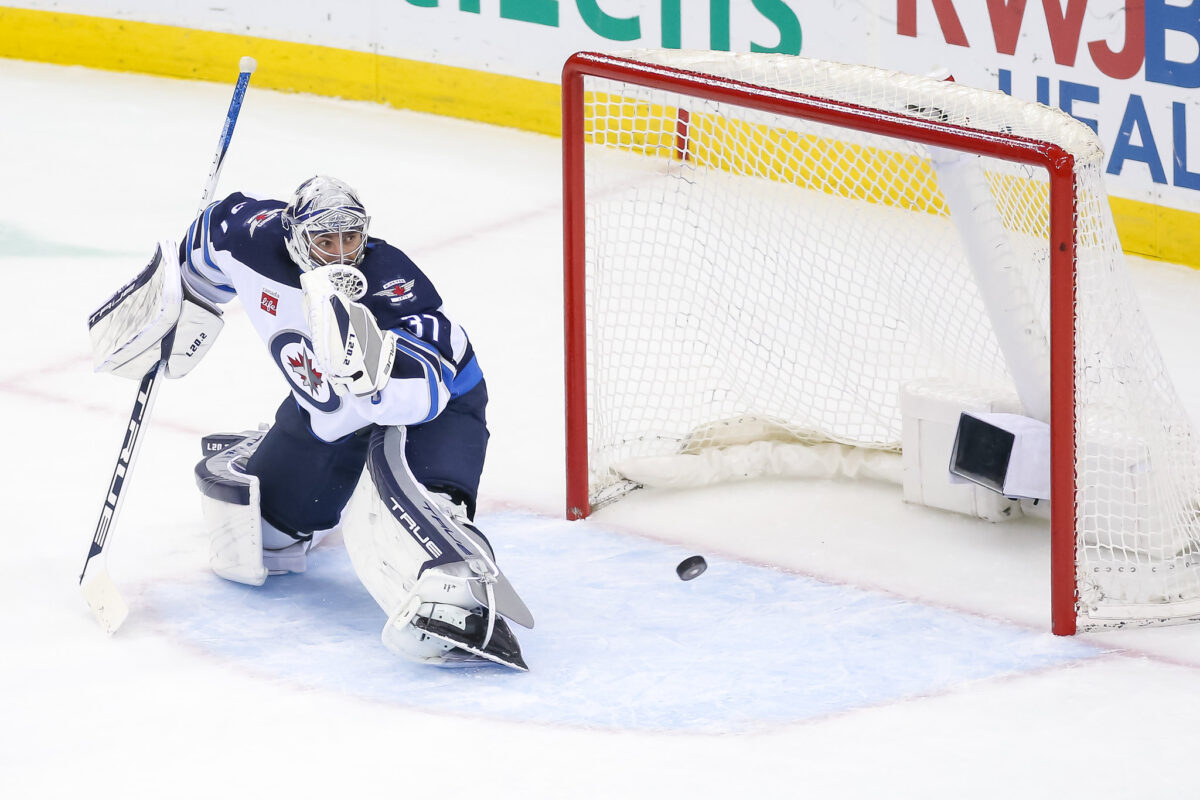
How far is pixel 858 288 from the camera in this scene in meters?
4.45

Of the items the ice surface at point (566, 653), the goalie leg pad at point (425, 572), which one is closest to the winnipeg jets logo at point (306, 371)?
the goalie leg pad at point (425, 572)

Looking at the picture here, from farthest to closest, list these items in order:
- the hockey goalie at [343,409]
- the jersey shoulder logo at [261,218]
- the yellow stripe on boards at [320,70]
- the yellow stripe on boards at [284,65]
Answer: the yellow stripe on boards at [284,65]
the yellow stripe on boards at [320,70]
the jersey shoulder logo at [261,218]
the hockey goalie at [343,409]

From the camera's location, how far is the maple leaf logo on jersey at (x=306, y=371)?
353cm

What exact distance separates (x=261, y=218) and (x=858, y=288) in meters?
1.42

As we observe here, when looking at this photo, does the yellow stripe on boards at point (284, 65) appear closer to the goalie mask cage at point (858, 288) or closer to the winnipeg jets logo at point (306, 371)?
the goalie mask cage at point (858, 288)

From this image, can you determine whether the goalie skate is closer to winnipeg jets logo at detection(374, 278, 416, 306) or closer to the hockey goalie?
the hockey goalie

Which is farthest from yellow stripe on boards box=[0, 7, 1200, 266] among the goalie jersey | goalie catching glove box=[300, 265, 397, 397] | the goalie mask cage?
goalie catching glove box=[300, 265, 397, 397]

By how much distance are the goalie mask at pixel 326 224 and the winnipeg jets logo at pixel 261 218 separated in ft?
0.54

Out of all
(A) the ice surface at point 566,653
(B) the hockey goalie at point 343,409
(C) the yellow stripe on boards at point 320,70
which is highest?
→ (C) the yellow stripe on boards at point 320,70

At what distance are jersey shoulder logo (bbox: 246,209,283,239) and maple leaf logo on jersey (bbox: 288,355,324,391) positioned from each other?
252 mm

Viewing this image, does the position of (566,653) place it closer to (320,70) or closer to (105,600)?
(105,600)

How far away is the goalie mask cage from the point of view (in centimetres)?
347

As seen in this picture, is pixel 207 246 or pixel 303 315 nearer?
pixel 303 315

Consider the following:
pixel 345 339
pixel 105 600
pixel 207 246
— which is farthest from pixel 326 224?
pixel 105 600
